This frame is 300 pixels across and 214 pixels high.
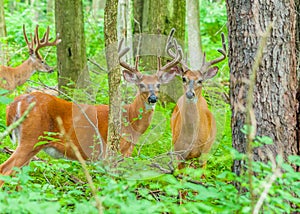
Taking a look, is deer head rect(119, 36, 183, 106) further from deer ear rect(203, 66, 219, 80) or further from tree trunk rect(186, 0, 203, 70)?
tree trunk rect(186, 0, 203, 70)

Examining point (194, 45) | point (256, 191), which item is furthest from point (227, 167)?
point (194, 45)

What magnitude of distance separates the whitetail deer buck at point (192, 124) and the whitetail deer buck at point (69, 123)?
1.29ft

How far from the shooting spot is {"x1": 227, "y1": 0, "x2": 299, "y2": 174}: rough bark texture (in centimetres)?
428

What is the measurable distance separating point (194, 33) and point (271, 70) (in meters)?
8.97

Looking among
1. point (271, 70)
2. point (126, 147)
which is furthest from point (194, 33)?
point (271, 70)

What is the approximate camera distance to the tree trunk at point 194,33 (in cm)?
1276

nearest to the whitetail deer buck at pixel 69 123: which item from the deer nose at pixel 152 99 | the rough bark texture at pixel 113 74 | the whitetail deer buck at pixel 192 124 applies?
the deer nose at pixel 152 99

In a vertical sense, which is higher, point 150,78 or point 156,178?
point 150,78

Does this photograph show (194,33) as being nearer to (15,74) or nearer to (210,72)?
(15,74)

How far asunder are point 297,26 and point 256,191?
1824mm

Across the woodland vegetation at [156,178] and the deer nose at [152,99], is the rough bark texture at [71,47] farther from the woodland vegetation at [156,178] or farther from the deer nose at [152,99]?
the deer nose at [152,99]

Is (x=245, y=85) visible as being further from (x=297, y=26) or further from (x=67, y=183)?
(x=67, y=183)

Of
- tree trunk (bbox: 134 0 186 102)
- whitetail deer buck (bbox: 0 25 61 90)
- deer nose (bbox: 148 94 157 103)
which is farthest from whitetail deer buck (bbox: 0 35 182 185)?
whitetail deer buck (bbox: 0 25 61 90)

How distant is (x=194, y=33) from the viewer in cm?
1313
